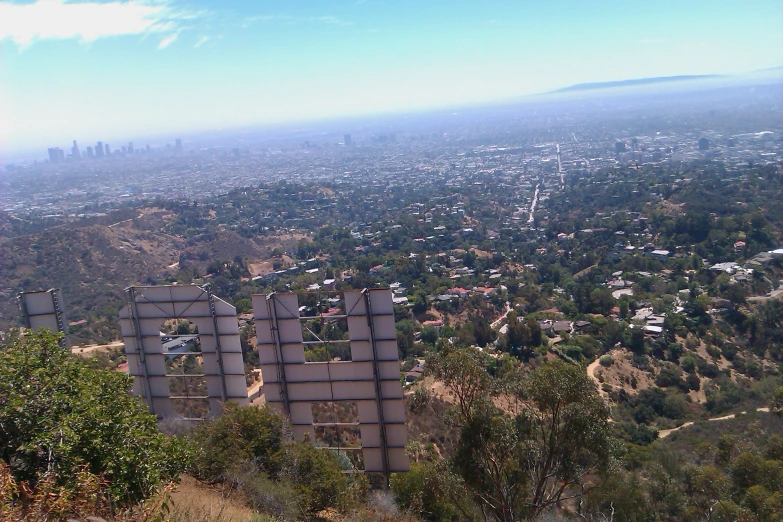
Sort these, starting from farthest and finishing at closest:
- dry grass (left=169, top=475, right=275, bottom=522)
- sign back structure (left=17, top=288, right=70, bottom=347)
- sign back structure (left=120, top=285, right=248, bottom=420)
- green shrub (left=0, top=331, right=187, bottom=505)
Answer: sign back structure (left=17, top=288, right=70, bottom=347), sign back structure (left=120, top=285, right=248, bottom=420), dry grass (left=169, top=475, right=275, bottom=522), green shrub (left=0, top=331, right=187, bottom=505)

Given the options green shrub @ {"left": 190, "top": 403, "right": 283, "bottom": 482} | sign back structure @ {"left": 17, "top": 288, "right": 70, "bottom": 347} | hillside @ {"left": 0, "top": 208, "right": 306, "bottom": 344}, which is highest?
sign back structure @ {"left": 17, "top": 288, "right": 70, "bottom": 347}

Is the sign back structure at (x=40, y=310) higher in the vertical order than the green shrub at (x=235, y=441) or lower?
higher

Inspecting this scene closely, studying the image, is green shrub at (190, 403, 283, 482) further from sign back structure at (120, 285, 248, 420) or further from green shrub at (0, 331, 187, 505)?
green shrub at (0, 331, 187, 505)

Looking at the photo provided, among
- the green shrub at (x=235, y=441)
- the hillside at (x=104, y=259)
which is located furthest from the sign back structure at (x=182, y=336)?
the hillside at (x=104, y=259)

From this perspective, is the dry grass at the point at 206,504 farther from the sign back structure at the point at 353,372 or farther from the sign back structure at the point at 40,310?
the sign back structure at the point at 40,310

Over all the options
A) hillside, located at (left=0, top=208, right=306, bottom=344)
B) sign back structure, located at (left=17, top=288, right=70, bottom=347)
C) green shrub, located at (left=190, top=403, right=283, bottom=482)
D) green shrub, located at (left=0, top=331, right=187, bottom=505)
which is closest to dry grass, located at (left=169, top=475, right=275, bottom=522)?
green shrub, located at (left=190, top=403, right=283, bottom=482)

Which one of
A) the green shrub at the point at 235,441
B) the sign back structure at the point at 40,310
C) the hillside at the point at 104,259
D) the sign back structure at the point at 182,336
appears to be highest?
the sign back structure at the point at 40,310
